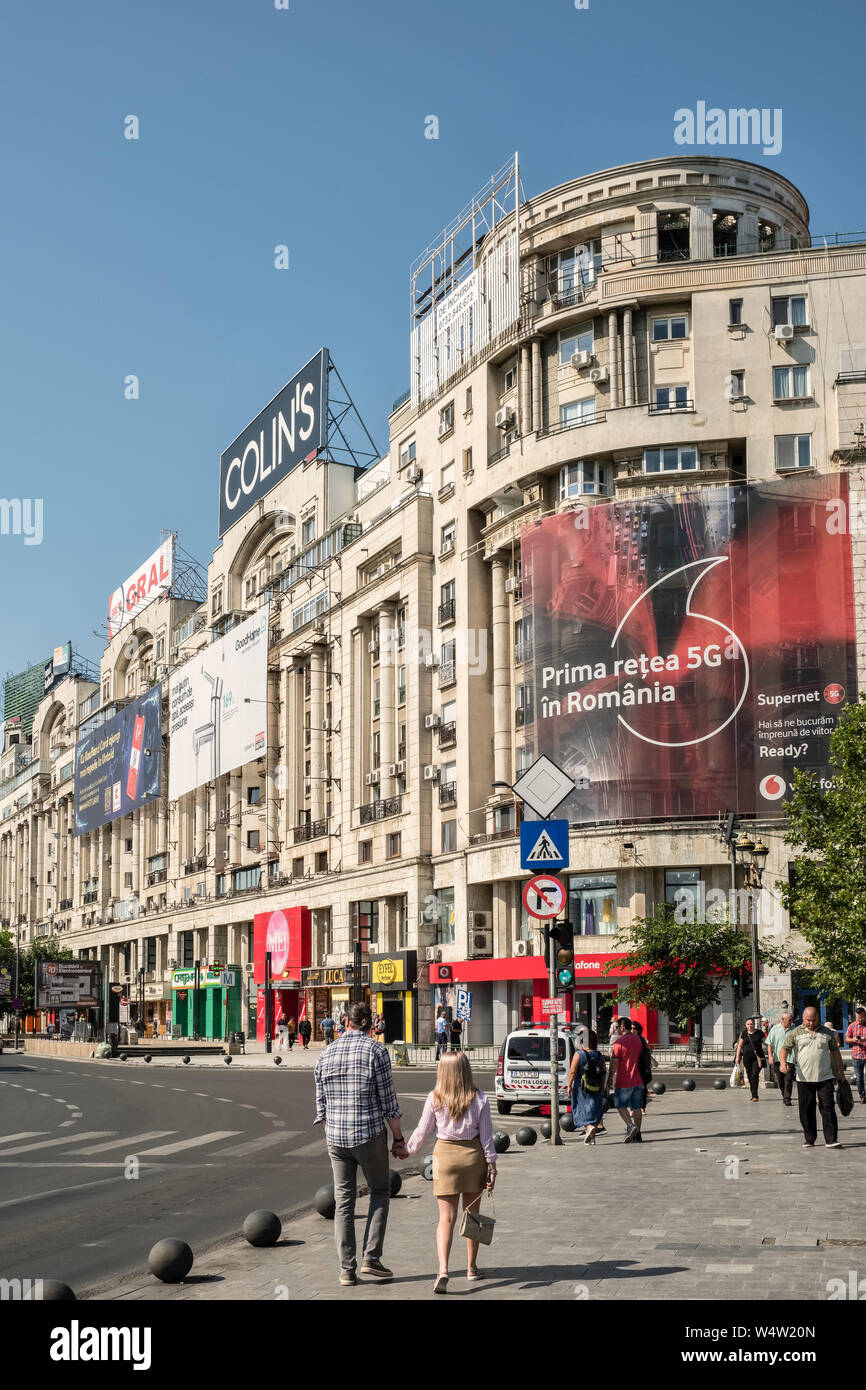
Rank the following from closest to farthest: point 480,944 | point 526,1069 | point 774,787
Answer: point 526,1069 < point 774,787 < point 480,944

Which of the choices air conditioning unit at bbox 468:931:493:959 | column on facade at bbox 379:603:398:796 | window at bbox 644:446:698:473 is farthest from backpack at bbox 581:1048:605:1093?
column on facade at bbox 379:603:398:796

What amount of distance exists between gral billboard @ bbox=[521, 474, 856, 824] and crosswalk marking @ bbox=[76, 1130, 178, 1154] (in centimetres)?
2652

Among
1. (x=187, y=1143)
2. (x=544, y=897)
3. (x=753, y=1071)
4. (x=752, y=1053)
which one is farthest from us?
(x=752, y=1053)

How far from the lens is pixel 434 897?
57594 mm

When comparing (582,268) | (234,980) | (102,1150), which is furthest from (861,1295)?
(234,980)

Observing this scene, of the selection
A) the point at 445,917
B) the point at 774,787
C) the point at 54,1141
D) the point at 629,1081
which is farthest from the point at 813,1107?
the point at 445,917

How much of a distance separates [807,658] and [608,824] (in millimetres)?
8595

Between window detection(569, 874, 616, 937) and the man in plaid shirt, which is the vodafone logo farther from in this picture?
the man in plaid shirt

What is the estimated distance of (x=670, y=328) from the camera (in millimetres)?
51844

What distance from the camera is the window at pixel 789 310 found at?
1971 inches

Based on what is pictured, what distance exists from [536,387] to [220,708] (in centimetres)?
3273

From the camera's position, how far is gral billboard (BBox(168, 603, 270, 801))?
75.3 m

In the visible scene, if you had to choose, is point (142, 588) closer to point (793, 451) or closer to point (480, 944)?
point (480, 944)
